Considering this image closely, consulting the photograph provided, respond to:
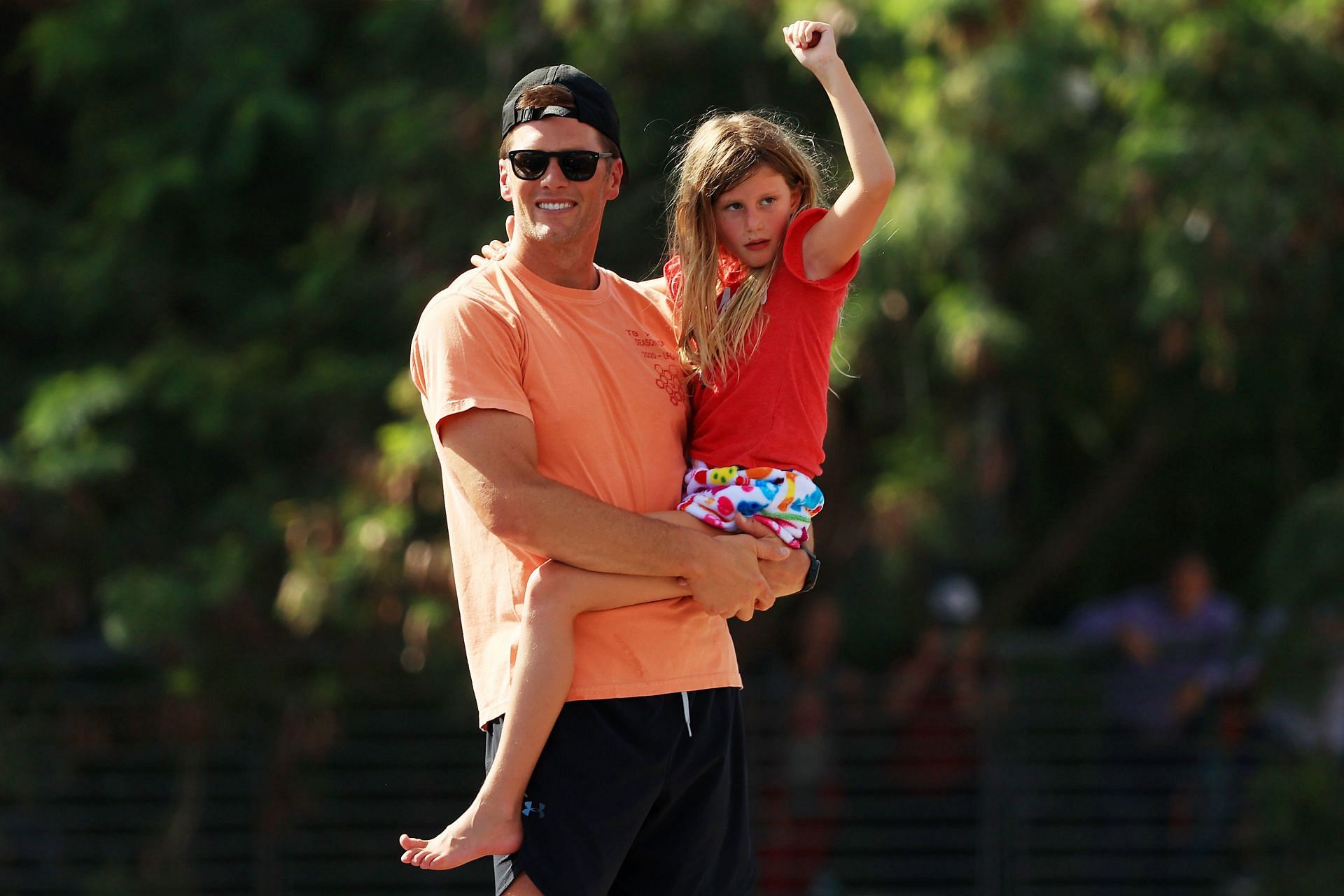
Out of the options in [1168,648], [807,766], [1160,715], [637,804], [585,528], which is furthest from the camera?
[807,766]

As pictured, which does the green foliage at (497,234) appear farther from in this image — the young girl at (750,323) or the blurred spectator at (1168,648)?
the young girl at (750,323)

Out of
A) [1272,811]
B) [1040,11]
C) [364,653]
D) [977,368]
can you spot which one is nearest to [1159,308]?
[977,368]

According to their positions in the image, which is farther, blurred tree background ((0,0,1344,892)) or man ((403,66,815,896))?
blurred tree background ((0,0,1344,892))

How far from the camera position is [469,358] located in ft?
8.61

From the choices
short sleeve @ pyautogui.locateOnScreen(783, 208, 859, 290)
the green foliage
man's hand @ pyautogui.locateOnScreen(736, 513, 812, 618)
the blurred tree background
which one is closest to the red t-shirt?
short sleeve @ pyautogui.locateOnScreen(783, 208, 859, 290)

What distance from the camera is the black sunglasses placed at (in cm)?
271

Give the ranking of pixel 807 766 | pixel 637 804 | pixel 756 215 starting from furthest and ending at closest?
1. pixel 807 766
2. pixel 756 215
3. pixel 637 804

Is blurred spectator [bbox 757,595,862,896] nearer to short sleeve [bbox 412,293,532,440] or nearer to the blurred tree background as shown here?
the blurred tree background

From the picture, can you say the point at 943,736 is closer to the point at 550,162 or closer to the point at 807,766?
the point at 807,766

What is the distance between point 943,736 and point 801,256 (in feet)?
16.0

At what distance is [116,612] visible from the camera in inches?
255

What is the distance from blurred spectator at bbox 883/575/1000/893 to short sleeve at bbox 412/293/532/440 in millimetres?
4806

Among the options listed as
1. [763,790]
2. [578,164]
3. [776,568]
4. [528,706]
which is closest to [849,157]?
[578,164]

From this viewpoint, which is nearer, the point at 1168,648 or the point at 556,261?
the point at 556,261
